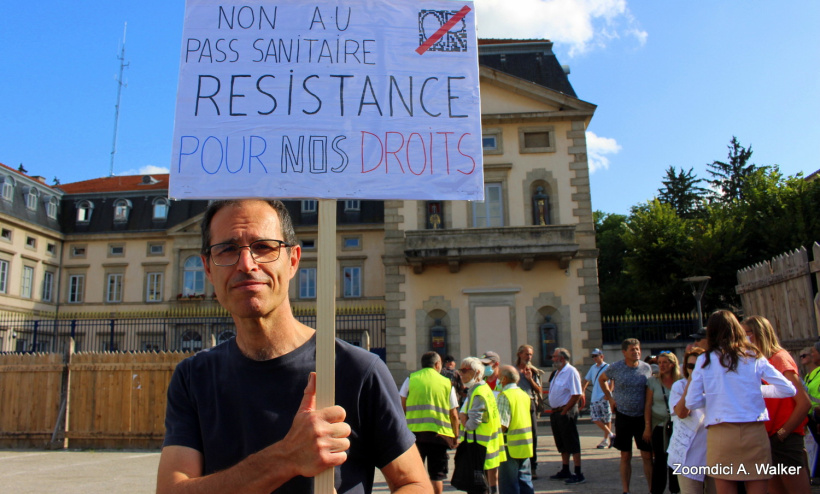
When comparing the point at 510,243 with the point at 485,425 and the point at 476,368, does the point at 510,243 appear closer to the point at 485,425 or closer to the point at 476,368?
the point at 476,368

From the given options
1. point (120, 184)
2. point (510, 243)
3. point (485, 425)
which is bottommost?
point (485, 425)

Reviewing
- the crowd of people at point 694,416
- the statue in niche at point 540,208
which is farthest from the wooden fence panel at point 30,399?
the statue in niche at point 540,208

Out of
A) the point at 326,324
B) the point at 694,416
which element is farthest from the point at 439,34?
the point at 694,416

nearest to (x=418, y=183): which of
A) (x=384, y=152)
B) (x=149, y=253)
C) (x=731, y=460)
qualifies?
(x=384, y=152)

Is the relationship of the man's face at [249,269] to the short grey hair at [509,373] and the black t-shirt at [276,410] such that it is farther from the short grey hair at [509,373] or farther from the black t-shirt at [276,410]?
the short grey hair at [509,373]

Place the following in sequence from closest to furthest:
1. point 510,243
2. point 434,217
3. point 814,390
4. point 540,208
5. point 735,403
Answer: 1. point 735,403
2. point 814,390
3. point 510,243
4. point 434,217
5. point 540,208

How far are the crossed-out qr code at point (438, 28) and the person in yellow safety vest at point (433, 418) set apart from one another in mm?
5719

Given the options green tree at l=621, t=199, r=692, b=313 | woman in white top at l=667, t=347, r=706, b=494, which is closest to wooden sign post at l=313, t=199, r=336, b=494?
woman in white top at l=667, t=347, r=706, b=494

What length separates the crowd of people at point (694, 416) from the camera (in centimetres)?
486

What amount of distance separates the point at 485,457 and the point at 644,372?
8.15ft

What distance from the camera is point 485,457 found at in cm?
679

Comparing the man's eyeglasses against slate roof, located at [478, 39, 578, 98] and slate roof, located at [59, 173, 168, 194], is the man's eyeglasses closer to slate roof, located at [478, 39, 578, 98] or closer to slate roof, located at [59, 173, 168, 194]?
slate roof, located at [478, 39, 578, 98]

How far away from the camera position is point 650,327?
2172 centimetres

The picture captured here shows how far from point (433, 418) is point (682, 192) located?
4525 cm
